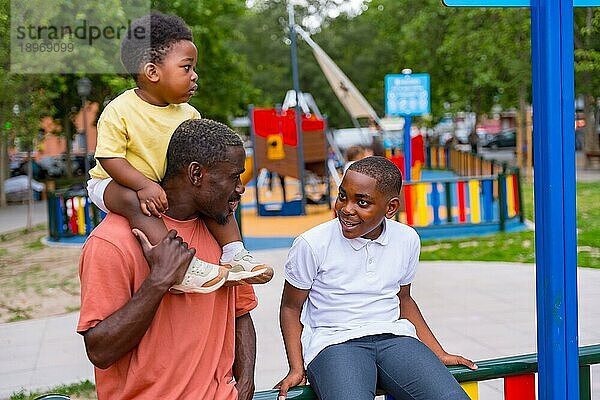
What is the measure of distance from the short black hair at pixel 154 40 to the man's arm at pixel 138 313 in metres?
0.68

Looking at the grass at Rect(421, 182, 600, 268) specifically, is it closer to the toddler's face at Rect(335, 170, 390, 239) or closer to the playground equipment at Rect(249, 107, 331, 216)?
the playground equipment at Rect(249, 107, 331, 216)

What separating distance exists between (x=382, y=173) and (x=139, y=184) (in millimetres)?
823

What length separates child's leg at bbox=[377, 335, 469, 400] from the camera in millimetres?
2336

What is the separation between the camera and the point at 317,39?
129ft

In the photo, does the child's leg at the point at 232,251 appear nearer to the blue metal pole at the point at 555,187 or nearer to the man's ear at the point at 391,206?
the man's ear at the point at 391,206

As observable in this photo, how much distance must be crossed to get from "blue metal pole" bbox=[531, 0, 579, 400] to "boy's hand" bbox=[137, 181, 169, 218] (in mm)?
965

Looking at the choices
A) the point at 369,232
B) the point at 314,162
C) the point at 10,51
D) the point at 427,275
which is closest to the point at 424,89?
the point at 314,162

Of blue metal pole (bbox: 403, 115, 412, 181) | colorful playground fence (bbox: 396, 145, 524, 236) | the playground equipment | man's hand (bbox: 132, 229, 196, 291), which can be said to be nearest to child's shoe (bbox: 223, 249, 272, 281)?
man's hand (bbox: 132, 229, 196, 291)

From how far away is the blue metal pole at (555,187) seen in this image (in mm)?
2016

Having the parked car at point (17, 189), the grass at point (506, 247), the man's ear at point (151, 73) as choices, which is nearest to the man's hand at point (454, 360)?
the man's ear at point (151, 73)

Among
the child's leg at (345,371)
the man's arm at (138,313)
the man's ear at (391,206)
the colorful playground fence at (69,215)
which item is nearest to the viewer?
the man's arm at (138,313)

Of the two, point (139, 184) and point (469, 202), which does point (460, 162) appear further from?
point (139, 184)

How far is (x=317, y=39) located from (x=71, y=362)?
34.4 meters

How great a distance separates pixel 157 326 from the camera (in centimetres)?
199
